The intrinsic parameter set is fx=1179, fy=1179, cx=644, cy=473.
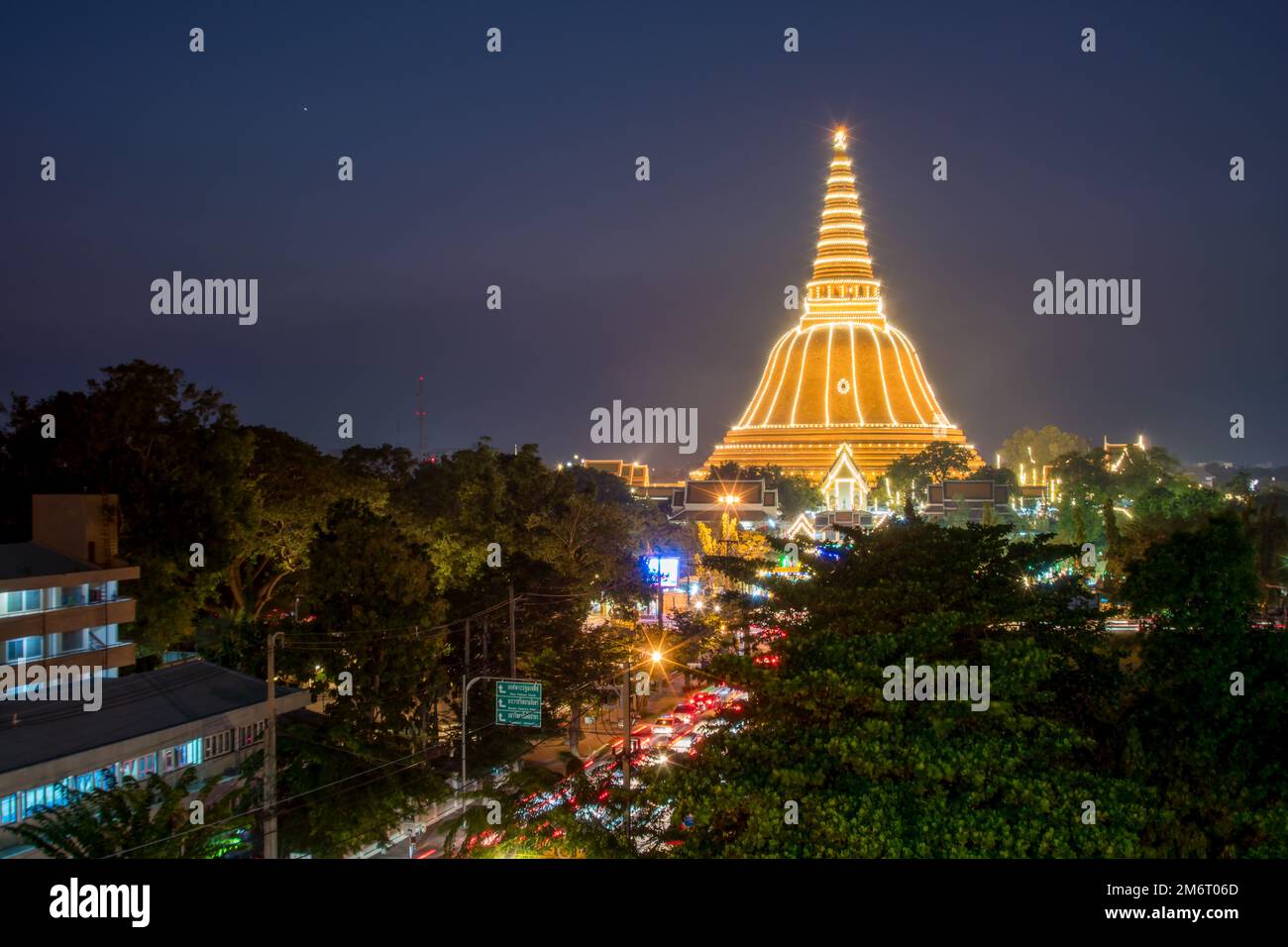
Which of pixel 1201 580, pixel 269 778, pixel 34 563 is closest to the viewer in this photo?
pixel 1201 580

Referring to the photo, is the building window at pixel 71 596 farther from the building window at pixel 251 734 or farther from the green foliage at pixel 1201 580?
the green foliage at pixel 1201 580

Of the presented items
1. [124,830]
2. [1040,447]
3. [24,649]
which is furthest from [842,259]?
[124,830]

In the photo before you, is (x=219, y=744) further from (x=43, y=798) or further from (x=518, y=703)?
(x=518, y=703)

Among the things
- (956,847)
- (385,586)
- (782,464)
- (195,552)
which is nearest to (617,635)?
(385,586)

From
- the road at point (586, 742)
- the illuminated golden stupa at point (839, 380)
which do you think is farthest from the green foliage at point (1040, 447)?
the road at point (586, 742)

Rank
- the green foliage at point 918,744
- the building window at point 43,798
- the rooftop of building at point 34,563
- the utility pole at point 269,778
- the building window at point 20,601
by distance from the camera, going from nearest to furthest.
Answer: the green foliage at point 918,744 < the utility pole at point 269,778 < the building window at point 43,798 < the building window at point 20,601 < the rooftop of building at point 34,563

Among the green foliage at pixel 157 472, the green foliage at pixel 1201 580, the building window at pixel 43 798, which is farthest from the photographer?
the green foliage at pixel 157 472
